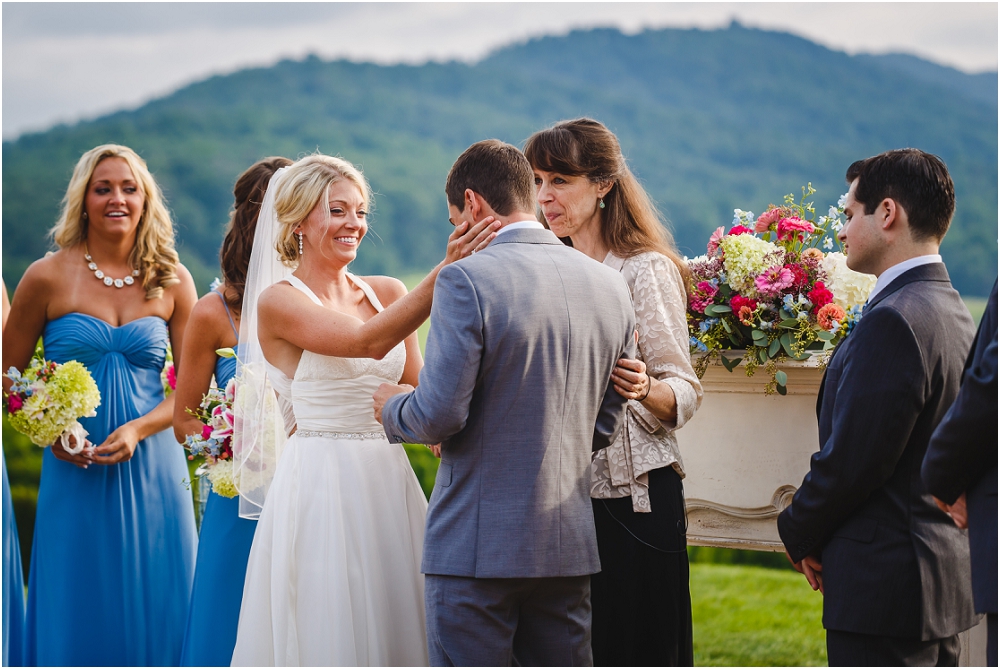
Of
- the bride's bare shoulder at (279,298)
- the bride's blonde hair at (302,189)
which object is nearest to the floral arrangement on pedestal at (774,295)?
the bride's blonde hair at (302,189)

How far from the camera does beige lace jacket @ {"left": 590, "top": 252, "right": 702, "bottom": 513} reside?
3045 millimetres

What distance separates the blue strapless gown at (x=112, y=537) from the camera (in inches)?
165

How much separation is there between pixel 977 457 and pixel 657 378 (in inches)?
44.4

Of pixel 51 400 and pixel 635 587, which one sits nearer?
pixel 635 587

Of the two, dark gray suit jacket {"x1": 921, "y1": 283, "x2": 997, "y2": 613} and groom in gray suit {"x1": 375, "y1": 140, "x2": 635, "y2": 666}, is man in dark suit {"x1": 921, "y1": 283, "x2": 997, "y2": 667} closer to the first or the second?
dark gray suit jacket {"x1": 921, "y1": 283, "x2": 997, "y2": 613}

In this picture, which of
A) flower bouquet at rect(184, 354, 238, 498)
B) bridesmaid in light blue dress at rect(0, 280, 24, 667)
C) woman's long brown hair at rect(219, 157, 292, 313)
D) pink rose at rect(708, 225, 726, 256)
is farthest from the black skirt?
bridesmaid in light blue dress at rect(0, 280, 24, 667)

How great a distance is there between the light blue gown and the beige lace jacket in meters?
1.63

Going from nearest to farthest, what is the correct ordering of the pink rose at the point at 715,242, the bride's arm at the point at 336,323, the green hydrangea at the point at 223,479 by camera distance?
the bride's arm at the point at 336,323 < the green hydrangea at the point at 223,479 < the pink rose at the point at 715,242

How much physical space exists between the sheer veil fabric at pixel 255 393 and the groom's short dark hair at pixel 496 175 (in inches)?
46.1

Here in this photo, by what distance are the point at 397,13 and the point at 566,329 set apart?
2036cm

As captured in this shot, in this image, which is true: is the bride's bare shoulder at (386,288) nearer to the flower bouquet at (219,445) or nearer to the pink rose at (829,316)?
the flower bouquet at (219,445)

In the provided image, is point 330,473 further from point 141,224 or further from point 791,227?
point 141,224

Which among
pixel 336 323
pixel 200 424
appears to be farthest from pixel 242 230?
pixel 336 323

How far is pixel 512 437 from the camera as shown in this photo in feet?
8.07
